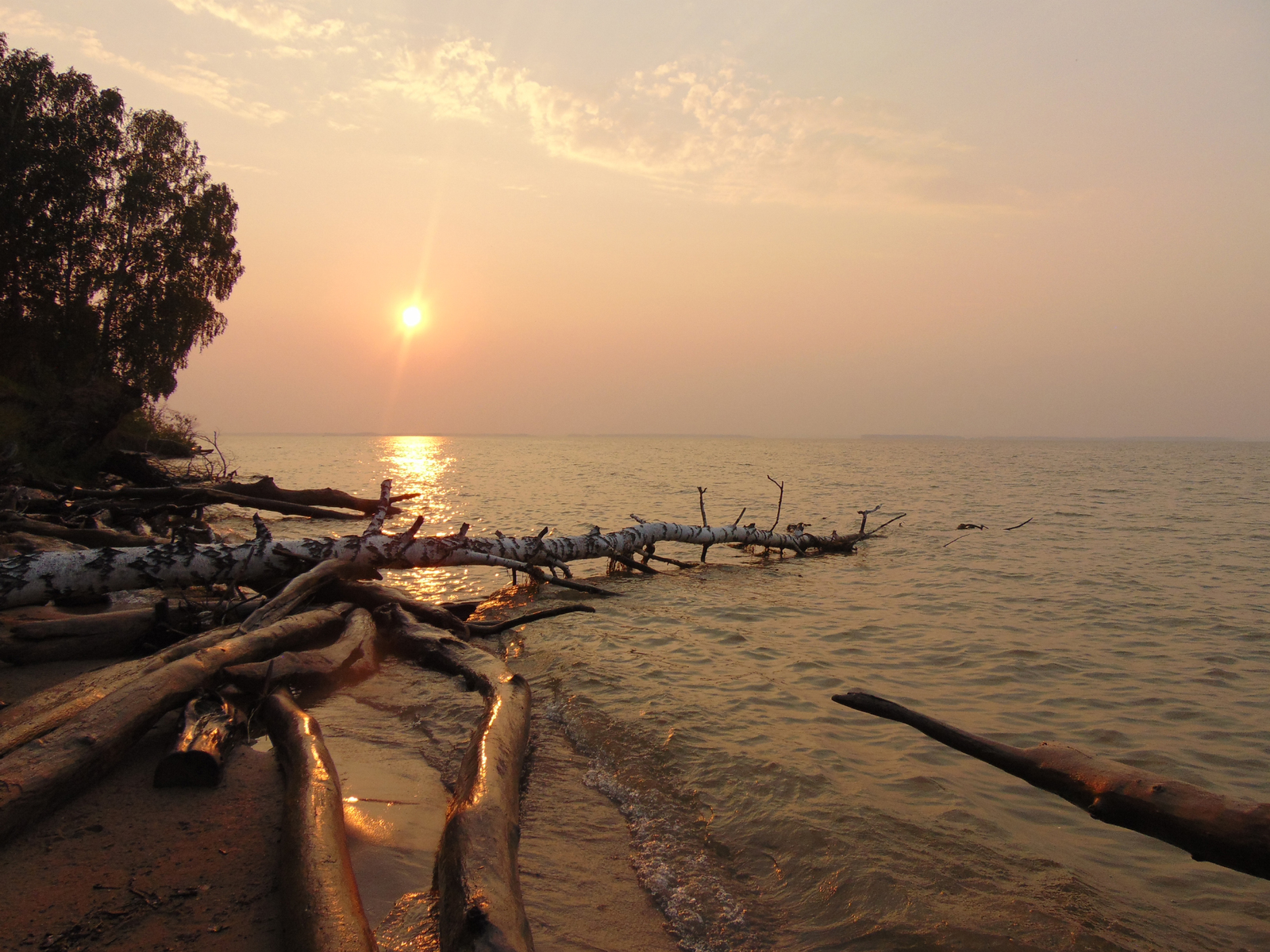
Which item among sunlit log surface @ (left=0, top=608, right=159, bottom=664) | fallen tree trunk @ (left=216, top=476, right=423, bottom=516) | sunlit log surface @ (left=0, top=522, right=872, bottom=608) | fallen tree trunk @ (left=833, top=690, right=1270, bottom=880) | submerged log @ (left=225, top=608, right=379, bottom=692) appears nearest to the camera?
fallen tree trunk @ (left=833, top=690, right=1270, bottom=880)

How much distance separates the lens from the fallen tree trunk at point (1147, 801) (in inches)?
89.0

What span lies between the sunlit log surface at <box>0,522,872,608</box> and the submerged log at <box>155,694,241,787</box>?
13.1 feet

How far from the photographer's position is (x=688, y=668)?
24.4 ft

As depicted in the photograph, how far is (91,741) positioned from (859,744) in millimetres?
4986

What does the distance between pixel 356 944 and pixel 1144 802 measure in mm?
2742

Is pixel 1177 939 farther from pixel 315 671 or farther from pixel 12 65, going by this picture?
pixel 12 65

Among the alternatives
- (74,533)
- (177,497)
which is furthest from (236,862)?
(177,497)

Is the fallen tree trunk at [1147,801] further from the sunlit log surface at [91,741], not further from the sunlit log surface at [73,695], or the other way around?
the sunlit log surface at [73,695]

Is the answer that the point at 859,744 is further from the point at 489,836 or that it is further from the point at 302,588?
the point at 302,588

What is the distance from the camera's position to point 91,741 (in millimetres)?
3467

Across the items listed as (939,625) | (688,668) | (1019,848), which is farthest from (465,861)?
(939,625)

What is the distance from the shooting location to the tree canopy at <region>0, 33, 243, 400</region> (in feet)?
93.2

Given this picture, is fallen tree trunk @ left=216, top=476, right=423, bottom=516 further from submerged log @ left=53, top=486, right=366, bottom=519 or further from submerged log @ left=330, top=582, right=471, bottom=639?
submerged log @ left=330, top=582, right=471, bottom=639

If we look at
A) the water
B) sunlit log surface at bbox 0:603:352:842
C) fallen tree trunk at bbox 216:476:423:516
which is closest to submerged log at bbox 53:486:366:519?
fallen tree trunk at bbox 216:476:423:516
